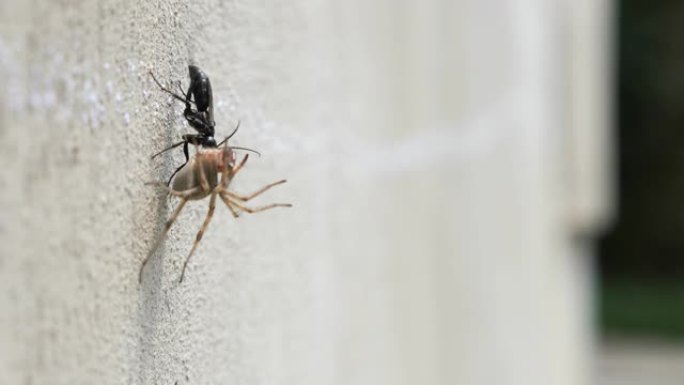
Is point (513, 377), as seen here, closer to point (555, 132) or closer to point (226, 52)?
point (555, 132)

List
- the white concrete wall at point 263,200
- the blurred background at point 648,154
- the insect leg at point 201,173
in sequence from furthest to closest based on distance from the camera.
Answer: the blurred background at point 648,154, the insect leg at point 201,173, the white concrete wall at point 263,200

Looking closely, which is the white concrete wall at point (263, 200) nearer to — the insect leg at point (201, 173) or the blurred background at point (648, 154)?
the insect leg at point (201, 173)

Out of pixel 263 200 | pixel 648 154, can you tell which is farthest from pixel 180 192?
pixel 648 154

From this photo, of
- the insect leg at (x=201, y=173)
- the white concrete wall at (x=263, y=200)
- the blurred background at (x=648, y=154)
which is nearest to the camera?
the white concrete wall at (x=263, y=200)

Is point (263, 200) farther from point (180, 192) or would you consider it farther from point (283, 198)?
point (180, 192)

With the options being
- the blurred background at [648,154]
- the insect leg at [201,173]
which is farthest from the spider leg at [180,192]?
the blurred background at [648,154]

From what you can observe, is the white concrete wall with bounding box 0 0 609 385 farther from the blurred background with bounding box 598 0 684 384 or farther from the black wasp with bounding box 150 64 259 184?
the blurred background with bounding box 598 0 684 384

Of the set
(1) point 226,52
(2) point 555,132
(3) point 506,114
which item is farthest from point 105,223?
(2) point 555,132
